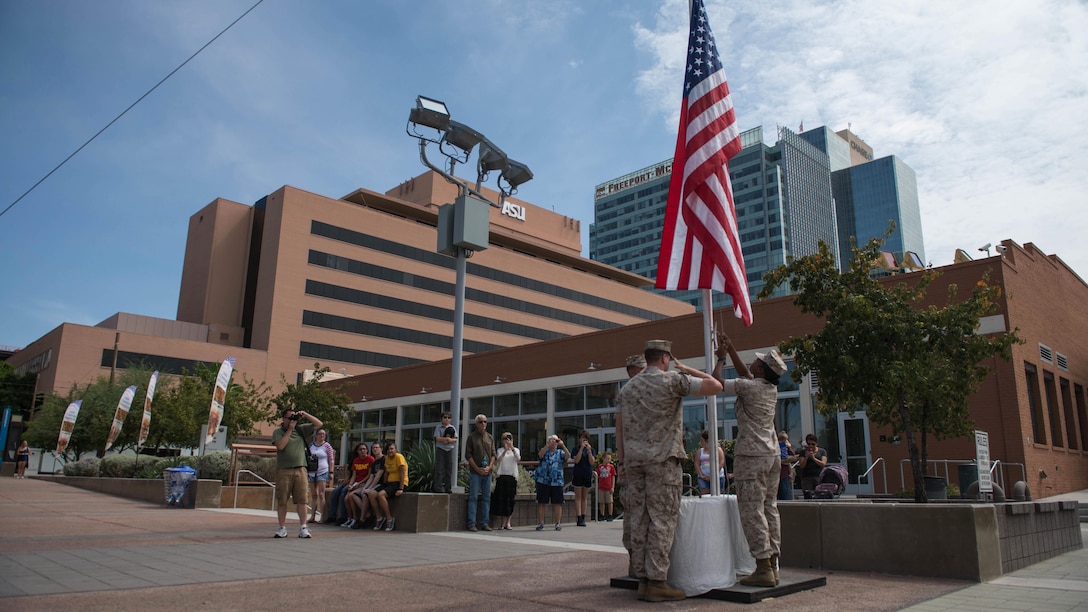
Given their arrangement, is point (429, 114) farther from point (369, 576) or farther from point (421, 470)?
point (369, 576)

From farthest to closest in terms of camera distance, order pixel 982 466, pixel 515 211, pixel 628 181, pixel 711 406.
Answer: pixel 628 181 < pixel 515 211 < pixel 982 466 < pixel 711 406

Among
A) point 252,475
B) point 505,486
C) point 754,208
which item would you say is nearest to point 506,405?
point 252,475

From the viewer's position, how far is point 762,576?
6.02 meters

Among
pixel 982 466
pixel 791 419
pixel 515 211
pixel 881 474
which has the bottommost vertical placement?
pixel 881 474

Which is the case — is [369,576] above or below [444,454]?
below

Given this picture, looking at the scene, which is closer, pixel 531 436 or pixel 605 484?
pixel 605 484

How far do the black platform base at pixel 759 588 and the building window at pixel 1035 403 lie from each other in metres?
17.8

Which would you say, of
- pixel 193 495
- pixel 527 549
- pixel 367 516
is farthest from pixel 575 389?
pixel 527 549

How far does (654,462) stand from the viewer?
5.84m

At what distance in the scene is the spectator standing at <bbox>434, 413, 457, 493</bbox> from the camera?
12164 mm

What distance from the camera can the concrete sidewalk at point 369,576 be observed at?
18.4 feet

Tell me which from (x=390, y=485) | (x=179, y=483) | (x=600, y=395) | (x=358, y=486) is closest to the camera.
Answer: (x=390, y=485)

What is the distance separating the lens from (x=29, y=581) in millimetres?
6176

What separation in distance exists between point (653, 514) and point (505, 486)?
7.52 meters
